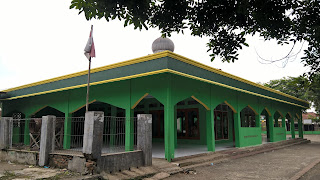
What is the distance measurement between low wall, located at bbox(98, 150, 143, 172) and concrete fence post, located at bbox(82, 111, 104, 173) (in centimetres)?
21

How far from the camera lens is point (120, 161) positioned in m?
6.85

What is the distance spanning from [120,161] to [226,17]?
451cm

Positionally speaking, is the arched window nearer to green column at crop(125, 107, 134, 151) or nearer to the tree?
green column at crop(125, 107, 134, 151)

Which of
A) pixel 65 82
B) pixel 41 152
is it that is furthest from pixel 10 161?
pixel 65 82

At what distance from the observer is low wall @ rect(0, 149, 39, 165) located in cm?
805

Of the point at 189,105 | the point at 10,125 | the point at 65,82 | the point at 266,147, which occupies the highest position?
the point at 65,82

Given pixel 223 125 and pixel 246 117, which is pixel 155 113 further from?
pixel 246 117

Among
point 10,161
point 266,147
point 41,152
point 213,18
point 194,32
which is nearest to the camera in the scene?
point 213,18

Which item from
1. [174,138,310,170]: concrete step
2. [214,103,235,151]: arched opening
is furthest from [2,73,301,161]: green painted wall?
[174,138,310,170]: concrete step

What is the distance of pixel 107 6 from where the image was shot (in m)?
4.45

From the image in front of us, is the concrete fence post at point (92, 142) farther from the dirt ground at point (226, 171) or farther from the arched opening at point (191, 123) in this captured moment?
the arched opening at point (191, 123)

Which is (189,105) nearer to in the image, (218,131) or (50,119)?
(218,131)

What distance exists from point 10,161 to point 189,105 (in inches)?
360

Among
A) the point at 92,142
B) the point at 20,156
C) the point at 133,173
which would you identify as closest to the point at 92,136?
the point at 92,142
